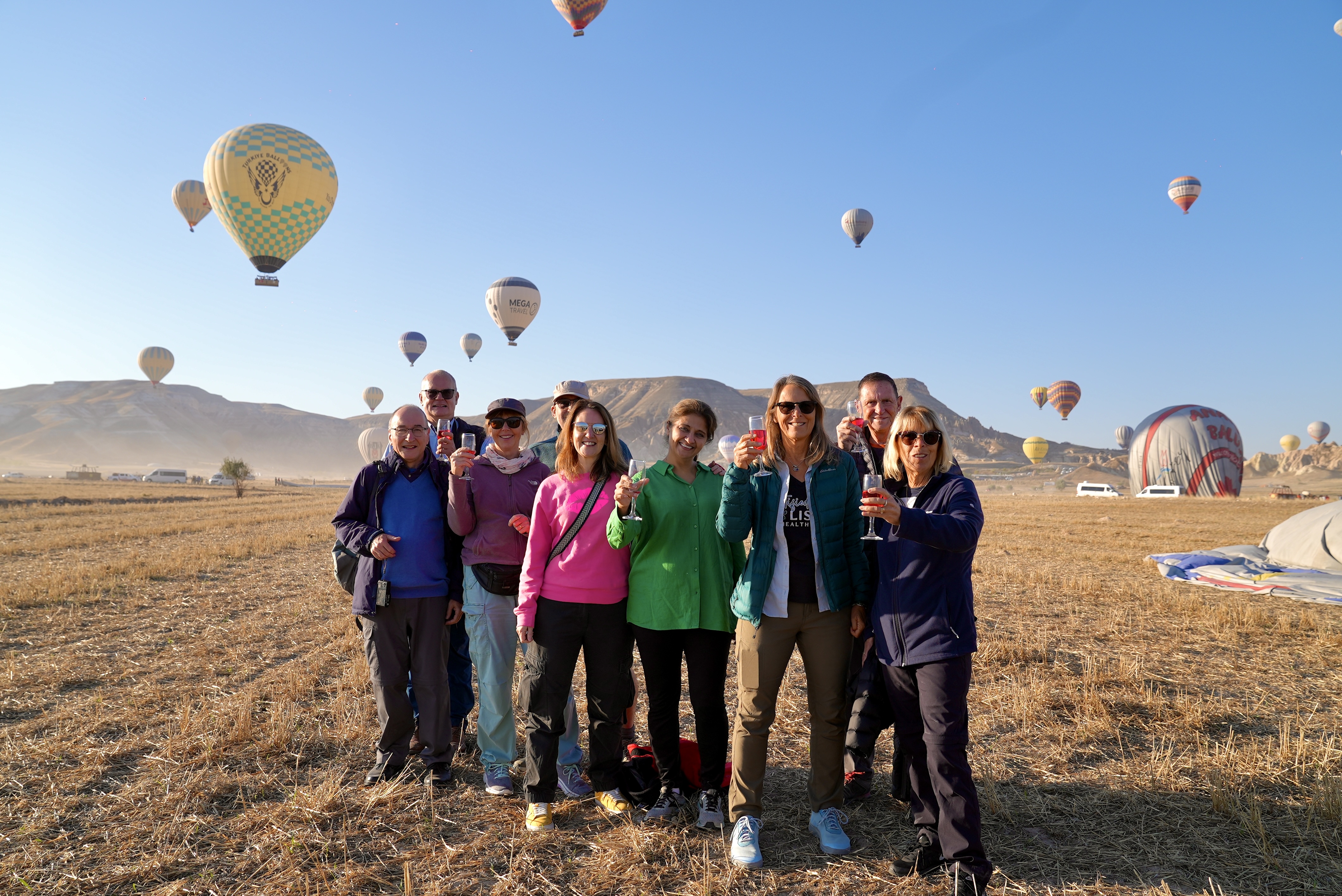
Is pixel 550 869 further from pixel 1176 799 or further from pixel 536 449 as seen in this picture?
pixel 1176 799

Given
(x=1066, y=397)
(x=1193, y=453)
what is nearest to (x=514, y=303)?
(x=1193, y=453)

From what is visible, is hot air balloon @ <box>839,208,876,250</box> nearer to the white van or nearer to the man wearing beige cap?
the man wearing beige cap

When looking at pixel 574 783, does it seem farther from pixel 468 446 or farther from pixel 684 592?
pixel 468 446

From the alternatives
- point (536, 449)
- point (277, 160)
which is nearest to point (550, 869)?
point (536, 449)

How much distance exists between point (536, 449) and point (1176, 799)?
485 centimetres

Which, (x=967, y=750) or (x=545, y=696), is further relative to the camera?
(x=967, y=750)

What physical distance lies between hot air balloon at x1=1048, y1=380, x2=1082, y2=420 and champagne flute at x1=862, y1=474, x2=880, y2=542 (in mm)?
77068

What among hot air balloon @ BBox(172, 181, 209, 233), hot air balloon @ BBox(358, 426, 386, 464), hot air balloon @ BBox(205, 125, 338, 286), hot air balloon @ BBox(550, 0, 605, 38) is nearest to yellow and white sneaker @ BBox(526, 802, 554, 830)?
hot air balloon @ BBox(205, 125, 338, 286)

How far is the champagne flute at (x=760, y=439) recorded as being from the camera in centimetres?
370

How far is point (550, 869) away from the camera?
143 inches

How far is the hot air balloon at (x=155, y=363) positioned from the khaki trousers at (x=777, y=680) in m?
91.8

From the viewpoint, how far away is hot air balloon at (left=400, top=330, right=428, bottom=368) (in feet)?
164

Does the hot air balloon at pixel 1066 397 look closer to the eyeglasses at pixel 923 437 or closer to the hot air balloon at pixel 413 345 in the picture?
the hot air balloon at pixel 413 345

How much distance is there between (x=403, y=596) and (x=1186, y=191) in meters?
59.6
